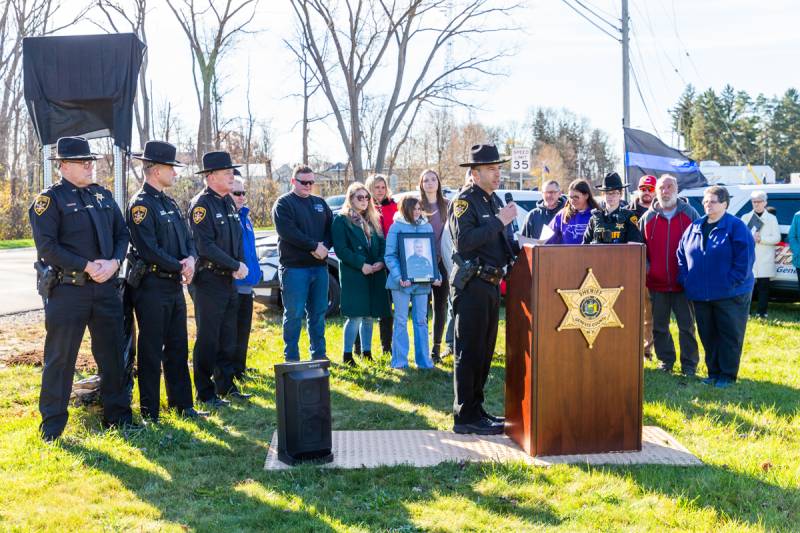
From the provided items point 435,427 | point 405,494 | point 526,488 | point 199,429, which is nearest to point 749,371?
point 435,427

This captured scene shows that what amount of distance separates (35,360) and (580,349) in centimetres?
569

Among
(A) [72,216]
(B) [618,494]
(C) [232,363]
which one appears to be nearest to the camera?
(B) [618,494]

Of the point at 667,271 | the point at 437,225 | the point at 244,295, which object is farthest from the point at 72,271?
the point at 667,271

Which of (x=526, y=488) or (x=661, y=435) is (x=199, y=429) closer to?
(x=526, y=488)

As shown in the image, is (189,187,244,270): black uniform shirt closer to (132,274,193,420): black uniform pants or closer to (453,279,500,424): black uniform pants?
(132,274,193,420): black uniform pants

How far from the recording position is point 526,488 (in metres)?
4.13

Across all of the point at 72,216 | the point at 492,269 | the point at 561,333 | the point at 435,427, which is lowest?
the point at 435,427

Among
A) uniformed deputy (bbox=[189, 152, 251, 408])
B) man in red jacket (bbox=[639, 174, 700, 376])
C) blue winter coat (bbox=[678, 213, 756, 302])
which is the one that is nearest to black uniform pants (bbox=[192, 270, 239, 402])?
uniformed deputy (bbox=[189, 152, 251, 408])

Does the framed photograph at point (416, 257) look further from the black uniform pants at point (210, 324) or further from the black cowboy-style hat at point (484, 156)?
the black cowboy-style hat at point (484, 156)

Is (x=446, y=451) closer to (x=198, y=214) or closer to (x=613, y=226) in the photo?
(x=198, y=214)

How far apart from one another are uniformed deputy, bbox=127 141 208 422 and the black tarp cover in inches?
55.0

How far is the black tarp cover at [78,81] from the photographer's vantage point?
650cm

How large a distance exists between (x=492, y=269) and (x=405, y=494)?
66.4 inches

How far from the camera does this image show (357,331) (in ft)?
25.1
